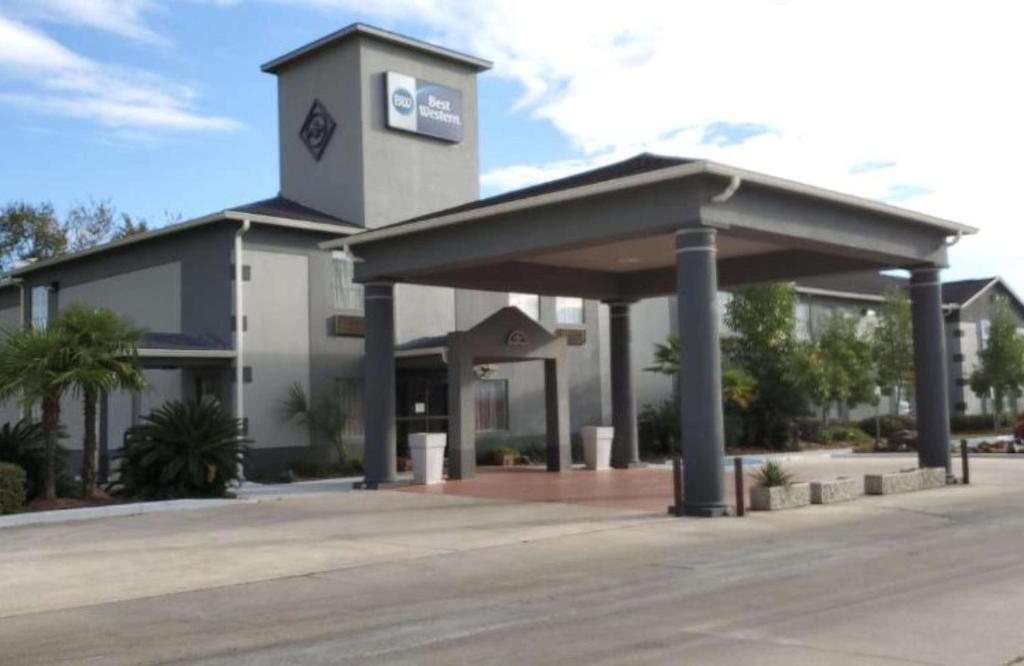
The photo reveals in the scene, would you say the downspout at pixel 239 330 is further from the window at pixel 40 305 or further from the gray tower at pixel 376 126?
the window at pixel 40 305

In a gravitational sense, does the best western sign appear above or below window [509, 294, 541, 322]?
above

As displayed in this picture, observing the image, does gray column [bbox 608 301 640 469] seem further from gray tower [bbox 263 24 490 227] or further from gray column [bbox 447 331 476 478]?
gray tower [bbox 263 24 490 227]

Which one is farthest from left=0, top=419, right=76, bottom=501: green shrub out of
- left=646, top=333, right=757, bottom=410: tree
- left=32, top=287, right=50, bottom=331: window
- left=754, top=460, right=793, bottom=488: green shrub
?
left=646, top=333, right=757, bottom=410: tree

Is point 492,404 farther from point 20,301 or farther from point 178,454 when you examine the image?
point 20,301

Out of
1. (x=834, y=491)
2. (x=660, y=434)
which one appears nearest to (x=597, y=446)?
(x=660, y=434)

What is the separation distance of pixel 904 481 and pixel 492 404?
1284 cm

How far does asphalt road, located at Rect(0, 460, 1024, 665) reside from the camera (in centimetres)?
826

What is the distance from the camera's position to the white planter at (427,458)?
22906 mm

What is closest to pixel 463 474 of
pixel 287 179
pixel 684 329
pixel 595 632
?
pixel 684 329

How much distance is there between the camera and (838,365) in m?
37.0

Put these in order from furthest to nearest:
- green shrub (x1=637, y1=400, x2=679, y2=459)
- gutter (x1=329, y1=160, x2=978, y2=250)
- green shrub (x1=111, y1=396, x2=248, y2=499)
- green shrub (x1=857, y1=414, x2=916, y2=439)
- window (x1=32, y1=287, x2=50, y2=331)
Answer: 1. green shrub (x1=857, y1=414, x2=916, y2=439)
2. green shrub (x1=637, y1=400, x2=679, y2=459)
3. window (x1=32, y1=287, x2=50, y2=331)
4. green shrub (x1=111, y1=396, x2=248, y2=499)
5. gutter (x1=329, y1=160, x2=978, y2=250)

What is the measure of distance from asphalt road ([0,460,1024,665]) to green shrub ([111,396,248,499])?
7.13 ft

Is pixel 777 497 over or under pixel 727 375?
under

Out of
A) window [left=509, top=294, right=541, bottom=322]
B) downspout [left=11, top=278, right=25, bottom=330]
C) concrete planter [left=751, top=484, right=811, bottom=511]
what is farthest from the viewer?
downspout [left=11, top=278, right=25, bottom=330]
